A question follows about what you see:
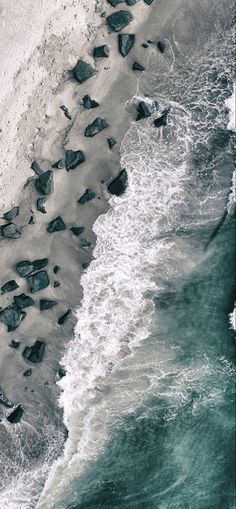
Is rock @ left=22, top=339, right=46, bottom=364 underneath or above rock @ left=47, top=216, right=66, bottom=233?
underneath

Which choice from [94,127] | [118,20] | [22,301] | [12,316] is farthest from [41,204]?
[118,20]

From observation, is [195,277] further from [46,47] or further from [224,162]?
[46,47]

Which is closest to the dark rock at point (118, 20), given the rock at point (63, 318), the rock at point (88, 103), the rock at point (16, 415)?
the rock at point (88, 103)

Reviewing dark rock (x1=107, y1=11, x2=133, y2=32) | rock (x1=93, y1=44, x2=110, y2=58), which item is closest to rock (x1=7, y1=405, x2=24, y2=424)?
rock (x1=93, y1=44, x2=110, y2=58)

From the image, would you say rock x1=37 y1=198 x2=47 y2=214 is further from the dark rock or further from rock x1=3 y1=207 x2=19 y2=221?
the dark rock

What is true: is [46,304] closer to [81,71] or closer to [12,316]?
[12,316]

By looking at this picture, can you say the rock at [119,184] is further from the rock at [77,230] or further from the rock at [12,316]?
the rock at [12,316]
